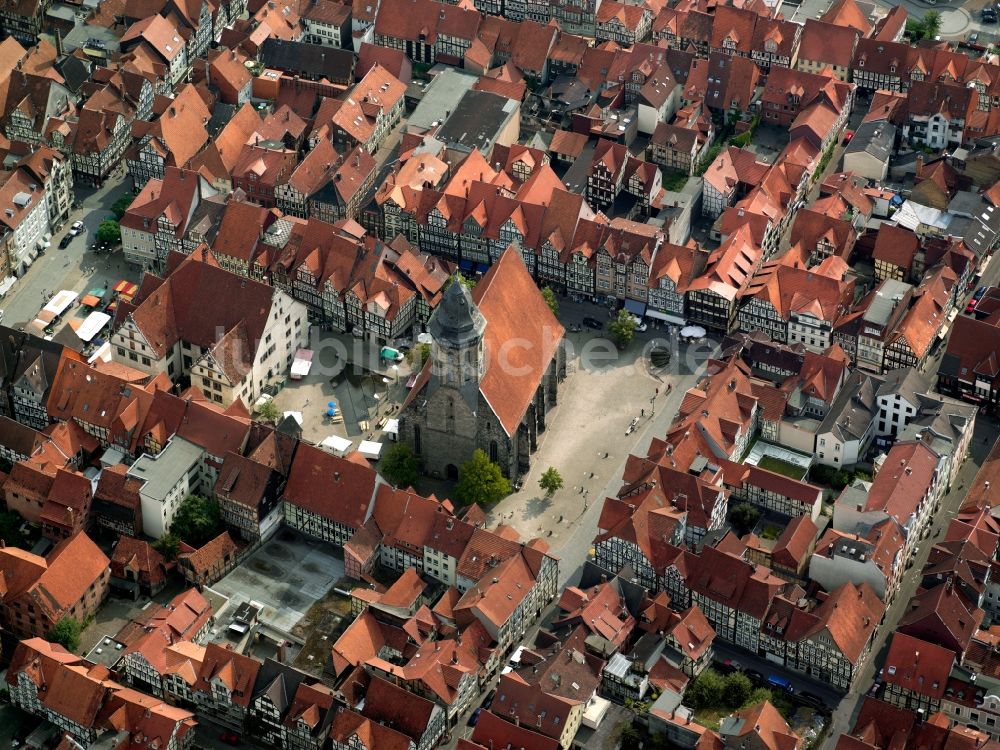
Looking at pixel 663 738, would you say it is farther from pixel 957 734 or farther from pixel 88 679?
pixel 88 679

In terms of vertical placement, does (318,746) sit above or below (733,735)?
below

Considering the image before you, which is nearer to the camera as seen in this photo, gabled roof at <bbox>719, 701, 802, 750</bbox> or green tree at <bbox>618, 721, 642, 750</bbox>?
gabled roof at <bbox>719, 701, 802, 750</bbox>

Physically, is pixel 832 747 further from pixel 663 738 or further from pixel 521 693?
pixel 521 693

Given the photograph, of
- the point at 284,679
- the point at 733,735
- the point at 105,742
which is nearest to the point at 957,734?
the point at 733,735

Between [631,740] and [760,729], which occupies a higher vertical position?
[760,729]

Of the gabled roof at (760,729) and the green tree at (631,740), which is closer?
the gabled roof at (760,729)

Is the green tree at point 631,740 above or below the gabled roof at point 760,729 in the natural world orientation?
below

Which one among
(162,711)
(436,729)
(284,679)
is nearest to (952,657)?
(436,729)

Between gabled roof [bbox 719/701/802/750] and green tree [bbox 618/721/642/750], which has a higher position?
gabled roof [bbox 719/701/802/750]

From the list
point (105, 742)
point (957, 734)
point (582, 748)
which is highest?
point (957, 734)

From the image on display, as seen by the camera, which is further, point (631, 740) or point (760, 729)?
point (631, 740)
